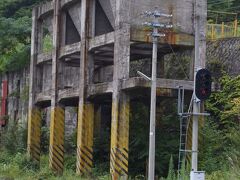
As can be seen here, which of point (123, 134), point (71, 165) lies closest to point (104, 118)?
point (71, 165)

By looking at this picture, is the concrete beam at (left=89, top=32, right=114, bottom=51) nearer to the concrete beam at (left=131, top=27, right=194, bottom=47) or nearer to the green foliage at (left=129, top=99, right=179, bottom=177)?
the concrete beam at (left=131, top=27, right=194, bottom=47)

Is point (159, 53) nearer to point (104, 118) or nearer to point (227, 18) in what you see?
point (104, 118)

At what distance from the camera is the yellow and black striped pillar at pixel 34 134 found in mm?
38688

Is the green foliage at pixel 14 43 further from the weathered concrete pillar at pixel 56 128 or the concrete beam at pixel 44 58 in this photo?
the weathered concrete pillar at pixel 56 128

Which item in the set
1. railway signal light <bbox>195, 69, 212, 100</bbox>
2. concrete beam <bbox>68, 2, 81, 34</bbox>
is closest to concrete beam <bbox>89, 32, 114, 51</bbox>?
concrete beam <bbox>68, 2, 81, 34</bbox>

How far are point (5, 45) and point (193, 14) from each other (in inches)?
916

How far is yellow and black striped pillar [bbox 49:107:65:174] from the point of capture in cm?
3512

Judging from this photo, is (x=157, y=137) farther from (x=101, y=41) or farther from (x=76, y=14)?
(x=76, y=14)

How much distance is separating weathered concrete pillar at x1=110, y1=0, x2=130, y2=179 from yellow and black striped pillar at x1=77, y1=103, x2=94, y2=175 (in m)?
3.48

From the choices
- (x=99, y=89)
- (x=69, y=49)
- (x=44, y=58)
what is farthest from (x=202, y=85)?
(x=44, y=58)

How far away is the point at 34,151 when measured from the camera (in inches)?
1527

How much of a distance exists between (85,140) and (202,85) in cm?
1802

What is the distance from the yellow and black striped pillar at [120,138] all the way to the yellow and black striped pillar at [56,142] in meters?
7.37

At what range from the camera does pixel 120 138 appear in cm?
2842
